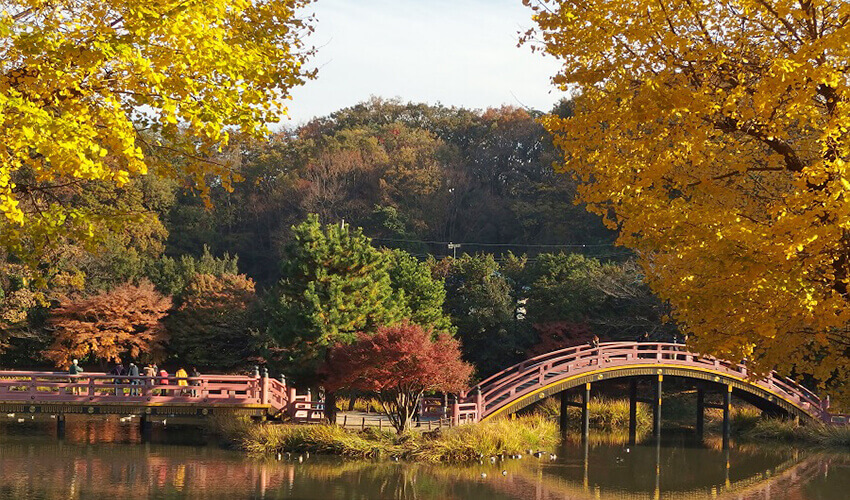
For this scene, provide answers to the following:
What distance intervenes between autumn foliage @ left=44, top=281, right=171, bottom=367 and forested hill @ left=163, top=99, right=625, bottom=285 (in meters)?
17.3

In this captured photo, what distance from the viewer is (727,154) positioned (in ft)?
40.4

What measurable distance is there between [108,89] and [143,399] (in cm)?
1918

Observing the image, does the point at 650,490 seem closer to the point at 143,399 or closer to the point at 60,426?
the point at 143,399

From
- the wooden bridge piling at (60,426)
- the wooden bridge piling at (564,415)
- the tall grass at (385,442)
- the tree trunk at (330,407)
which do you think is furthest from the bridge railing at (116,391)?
the wooden bridge piling at (564,415)

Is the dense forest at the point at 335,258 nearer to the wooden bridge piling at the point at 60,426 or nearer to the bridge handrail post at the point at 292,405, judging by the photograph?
the bridge handrail post at the point at 292,405

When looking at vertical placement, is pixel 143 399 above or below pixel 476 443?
above

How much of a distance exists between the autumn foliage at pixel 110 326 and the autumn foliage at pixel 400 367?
1363 centimetres

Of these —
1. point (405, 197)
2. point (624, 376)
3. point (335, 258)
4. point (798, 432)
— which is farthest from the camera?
point (405, 197)

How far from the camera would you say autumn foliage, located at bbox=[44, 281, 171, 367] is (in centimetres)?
3719

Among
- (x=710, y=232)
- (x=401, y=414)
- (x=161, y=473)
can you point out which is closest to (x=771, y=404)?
(x=401, y=414)

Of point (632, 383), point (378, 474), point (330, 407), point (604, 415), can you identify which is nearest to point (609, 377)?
point (632, 383)

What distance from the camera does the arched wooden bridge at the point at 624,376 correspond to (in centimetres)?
2966

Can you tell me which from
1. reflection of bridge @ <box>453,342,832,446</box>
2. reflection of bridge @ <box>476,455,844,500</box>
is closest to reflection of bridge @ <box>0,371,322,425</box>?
reflection of bridge @ <box>453,342,832,446</box>

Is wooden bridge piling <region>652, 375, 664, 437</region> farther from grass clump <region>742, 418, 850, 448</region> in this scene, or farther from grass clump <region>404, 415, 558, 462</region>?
grass clump <region>404, 415, 558, 462</region>
